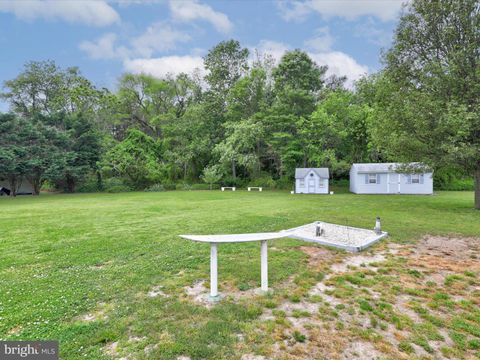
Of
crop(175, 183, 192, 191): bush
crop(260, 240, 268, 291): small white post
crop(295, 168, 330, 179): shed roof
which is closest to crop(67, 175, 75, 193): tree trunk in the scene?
crop(175, 183, 192, 191): bush

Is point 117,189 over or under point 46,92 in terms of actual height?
under

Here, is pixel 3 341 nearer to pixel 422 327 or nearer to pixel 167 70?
pixel 422 327

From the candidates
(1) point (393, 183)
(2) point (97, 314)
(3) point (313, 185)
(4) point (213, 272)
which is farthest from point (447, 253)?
(1) point (393, 183)

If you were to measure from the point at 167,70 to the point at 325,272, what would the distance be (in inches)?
1421

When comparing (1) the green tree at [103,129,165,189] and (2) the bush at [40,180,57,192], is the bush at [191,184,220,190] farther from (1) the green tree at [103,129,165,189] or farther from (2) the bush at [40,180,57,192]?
(2) the bush at [40,180,57,192]

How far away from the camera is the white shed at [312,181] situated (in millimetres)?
21594

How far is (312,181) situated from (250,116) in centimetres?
1024

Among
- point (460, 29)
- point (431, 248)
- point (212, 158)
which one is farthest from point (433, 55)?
point (212, 158)

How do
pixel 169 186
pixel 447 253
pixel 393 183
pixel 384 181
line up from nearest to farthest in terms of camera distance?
pixel 447 253
pixel 393 183
pixel 384 181
pixel 169 186

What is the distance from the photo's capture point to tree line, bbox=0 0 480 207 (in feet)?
33.1

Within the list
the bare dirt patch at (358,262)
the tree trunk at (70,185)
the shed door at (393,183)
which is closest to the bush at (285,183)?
the shed door at (393,183)

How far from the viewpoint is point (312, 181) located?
860 inches

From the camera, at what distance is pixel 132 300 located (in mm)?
3332

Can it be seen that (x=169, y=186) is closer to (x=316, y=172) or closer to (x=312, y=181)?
(x=312, y=181)
